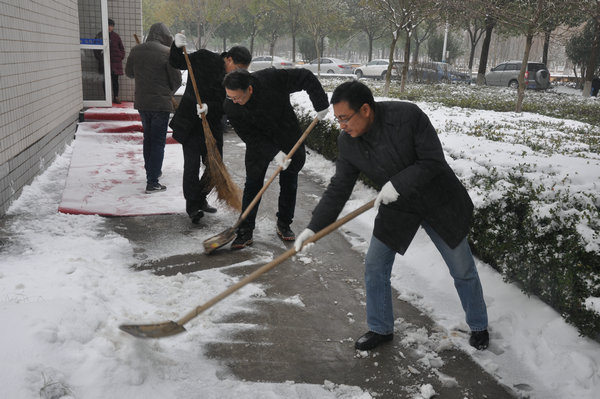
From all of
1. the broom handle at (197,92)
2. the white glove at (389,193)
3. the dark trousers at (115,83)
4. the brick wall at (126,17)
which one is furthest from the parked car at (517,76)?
the white glove at (389,193)

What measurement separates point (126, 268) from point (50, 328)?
1.39 m

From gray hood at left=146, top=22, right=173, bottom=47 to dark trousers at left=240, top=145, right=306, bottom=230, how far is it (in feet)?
7.98

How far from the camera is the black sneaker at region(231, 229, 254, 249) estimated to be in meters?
4.75

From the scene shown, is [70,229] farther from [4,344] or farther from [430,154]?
[430,154]

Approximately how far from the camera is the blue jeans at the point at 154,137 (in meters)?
6.04

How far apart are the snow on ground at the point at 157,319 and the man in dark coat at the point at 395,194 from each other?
1.26 feet

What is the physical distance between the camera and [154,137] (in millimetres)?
6059

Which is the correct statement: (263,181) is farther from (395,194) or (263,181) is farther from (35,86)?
(35,86)

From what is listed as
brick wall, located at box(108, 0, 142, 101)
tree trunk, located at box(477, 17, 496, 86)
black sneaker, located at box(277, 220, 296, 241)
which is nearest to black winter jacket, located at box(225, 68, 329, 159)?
black sneaker, located at box(277, 220, 296, 241)

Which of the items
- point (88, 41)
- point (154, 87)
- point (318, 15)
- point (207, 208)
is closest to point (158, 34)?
point (154, 87)

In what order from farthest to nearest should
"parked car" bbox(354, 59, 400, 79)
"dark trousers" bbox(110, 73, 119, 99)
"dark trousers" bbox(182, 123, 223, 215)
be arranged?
"parked car" bbox(354, 59, 400, 79) → "dark trousers" bbox(110, 73, 119, 99) → "dark trousers" bbox(182, 123, 223, 215)

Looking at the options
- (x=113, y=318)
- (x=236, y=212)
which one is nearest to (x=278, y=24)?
(x=236, y=212)

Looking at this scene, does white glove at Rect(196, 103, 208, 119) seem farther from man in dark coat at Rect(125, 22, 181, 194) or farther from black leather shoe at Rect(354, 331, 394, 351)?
black leather shoe at Rect(354, 331, 394, 351)

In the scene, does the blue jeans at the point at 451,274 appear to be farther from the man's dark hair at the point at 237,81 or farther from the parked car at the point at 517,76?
the parked car at the point at 517,76
